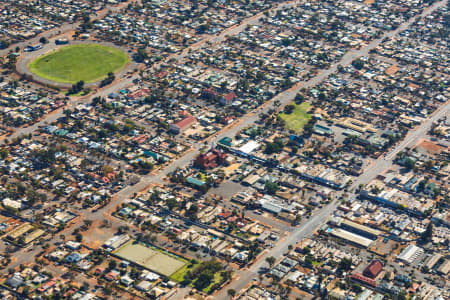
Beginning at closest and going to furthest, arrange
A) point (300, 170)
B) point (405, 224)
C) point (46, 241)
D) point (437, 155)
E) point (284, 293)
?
1. point (284, 293)
2. point (46, 241)
3. point (405, 224)
4. point (300, 170)
5. point (437, 155)

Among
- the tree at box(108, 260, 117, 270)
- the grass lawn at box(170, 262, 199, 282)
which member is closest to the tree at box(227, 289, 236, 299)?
the grass lawn at box(170, 262, 199, 282)

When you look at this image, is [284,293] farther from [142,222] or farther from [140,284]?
[142,222]

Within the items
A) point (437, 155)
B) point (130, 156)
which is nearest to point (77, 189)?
point (130, 156)

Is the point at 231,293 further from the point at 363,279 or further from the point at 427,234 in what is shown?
the point at 427,234

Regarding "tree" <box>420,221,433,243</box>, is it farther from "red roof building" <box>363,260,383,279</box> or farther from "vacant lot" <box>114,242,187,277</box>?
"vacant lot" <box>114,242,187,277</box>

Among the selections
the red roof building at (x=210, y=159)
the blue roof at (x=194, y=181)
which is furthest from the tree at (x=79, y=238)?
the red roof building at (x=210, y=159)

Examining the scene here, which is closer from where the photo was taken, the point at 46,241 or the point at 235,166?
the point at 46,241
